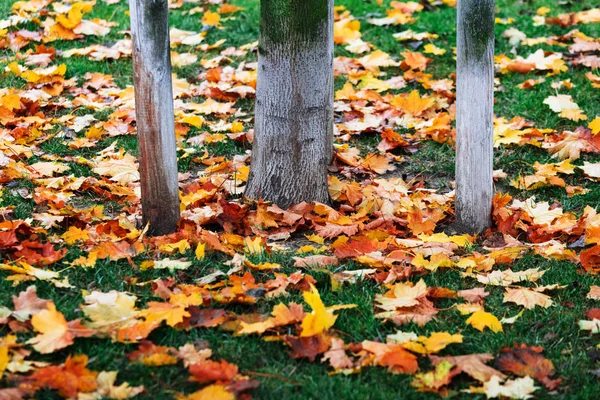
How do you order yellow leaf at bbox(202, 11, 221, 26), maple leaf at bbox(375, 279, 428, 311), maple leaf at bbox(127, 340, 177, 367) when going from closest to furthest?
maple leaf at bbox(127, 340, 177, 367) → maple leaf at bbox(375, 279, 428, 311) → yellow leaf at bbox(202, 11, 221, 26)

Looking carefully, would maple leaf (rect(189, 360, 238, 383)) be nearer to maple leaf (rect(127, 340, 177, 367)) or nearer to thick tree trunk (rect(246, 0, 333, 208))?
maple leaf (rect(127, 340, 177, 367))

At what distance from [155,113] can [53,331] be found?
4.06ft

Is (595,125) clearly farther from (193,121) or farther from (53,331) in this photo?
(53,331)

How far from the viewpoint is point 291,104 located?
4125 millimetres

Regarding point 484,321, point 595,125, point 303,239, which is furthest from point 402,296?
point 595,125

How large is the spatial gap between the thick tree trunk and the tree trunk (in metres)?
0.73

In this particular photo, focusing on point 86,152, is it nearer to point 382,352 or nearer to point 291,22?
point 291,22

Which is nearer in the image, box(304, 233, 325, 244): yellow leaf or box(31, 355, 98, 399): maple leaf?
box(31, 355, 98, 399): maple leaf

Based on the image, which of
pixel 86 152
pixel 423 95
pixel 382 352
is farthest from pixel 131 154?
pixel 382 352

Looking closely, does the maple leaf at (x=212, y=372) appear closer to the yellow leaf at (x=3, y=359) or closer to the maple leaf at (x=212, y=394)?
the maple leaf at (x=212, y=394)

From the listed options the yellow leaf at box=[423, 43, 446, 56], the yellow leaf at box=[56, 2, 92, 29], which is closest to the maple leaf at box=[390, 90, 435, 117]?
the yellow leaf at box=[423, 43, 446, 56]

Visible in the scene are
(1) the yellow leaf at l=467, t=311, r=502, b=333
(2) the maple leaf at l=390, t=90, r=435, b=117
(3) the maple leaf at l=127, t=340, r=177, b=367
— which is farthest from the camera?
(2) the maple leaf at l=390, t=90, r=435, b=117

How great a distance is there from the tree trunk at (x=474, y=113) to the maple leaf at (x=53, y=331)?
6.72 feet

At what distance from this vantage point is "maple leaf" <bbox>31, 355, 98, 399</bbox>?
2430mm
